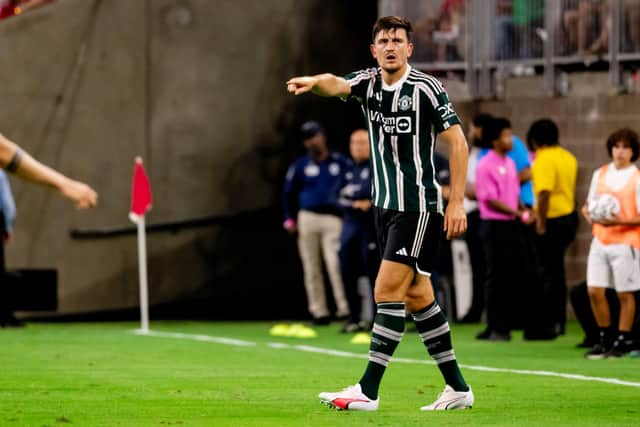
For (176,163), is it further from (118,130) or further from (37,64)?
(37,64)

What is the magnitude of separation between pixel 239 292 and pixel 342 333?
4355 mm

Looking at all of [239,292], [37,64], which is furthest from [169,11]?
[239,292]

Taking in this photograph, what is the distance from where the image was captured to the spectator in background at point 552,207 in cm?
1661

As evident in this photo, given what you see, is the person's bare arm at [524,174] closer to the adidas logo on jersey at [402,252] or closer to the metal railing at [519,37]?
the metal railing at [519,37]

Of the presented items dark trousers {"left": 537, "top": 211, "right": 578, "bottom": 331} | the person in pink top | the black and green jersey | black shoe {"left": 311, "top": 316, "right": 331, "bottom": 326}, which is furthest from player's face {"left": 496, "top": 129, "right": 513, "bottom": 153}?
the black and green jersey

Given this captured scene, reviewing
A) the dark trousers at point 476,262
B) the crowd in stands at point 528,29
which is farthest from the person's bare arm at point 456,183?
the crowd in stands at point 528,29

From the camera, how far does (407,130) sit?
377 inches

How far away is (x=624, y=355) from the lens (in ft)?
45.6

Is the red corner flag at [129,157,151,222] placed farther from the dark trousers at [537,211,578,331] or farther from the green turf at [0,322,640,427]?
the dark trousers at [537,211,578,331]

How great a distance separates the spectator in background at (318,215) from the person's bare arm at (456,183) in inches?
416

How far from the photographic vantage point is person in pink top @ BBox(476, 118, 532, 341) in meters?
16.3

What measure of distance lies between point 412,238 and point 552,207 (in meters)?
7.57

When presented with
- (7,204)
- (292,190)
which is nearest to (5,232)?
(7,204)

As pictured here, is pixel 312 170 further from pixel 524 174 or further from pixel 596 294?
pixel 596 294
